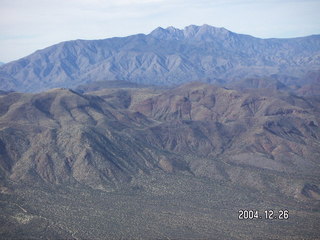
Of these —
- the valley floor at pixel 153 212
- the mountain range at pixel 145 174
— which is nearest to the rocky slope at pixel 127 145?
the mountain range at pixel 145 174

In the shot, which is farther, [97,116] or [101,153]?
[97,116]

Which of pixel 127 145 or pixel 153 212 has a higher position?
pixel 127 145

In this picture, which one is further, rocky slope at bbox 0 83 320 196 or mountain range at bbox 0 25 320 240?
rocky slope at bbox 0 83 320 196

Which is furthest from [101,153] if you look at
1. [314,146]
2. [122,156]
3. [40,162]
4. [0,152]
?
[314,146]

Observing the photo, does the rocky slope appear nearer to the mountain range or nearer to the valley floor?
the mountain range

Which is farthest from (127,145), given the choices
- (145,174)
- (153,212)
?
(153,212)

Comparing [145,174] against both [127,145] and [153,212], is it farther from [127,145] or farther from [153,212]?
[153,212]

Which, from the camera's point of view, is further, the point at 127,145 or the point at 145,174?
the point at 127,145

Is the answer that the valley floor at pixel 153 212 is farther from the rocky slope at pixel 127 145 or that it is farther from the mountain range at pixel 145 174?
the rocky slope at pixel 127 145

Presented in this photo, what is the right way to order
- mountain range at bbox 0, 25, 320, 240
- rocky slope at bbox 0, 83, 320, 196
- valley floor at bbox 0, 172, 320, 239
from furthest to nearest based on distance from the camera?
rocky slope at bbox 0, 83, 320, 196 → mountain range at bbox 0, 25, 320, 240 → valley floor at bbox 0, 172, 320, 239

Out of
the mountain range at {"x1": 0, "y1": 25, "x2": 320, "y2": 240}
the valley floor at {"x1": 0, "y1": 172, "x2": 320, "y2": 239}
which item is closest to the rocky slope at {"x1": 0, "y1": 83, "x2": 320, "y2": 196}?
the mountain range at {"x1": 0, "y1": 25, "x2": 320, "y2": 240}

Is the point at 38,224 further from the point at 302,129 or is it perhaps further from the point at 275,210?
the point at 302,129
